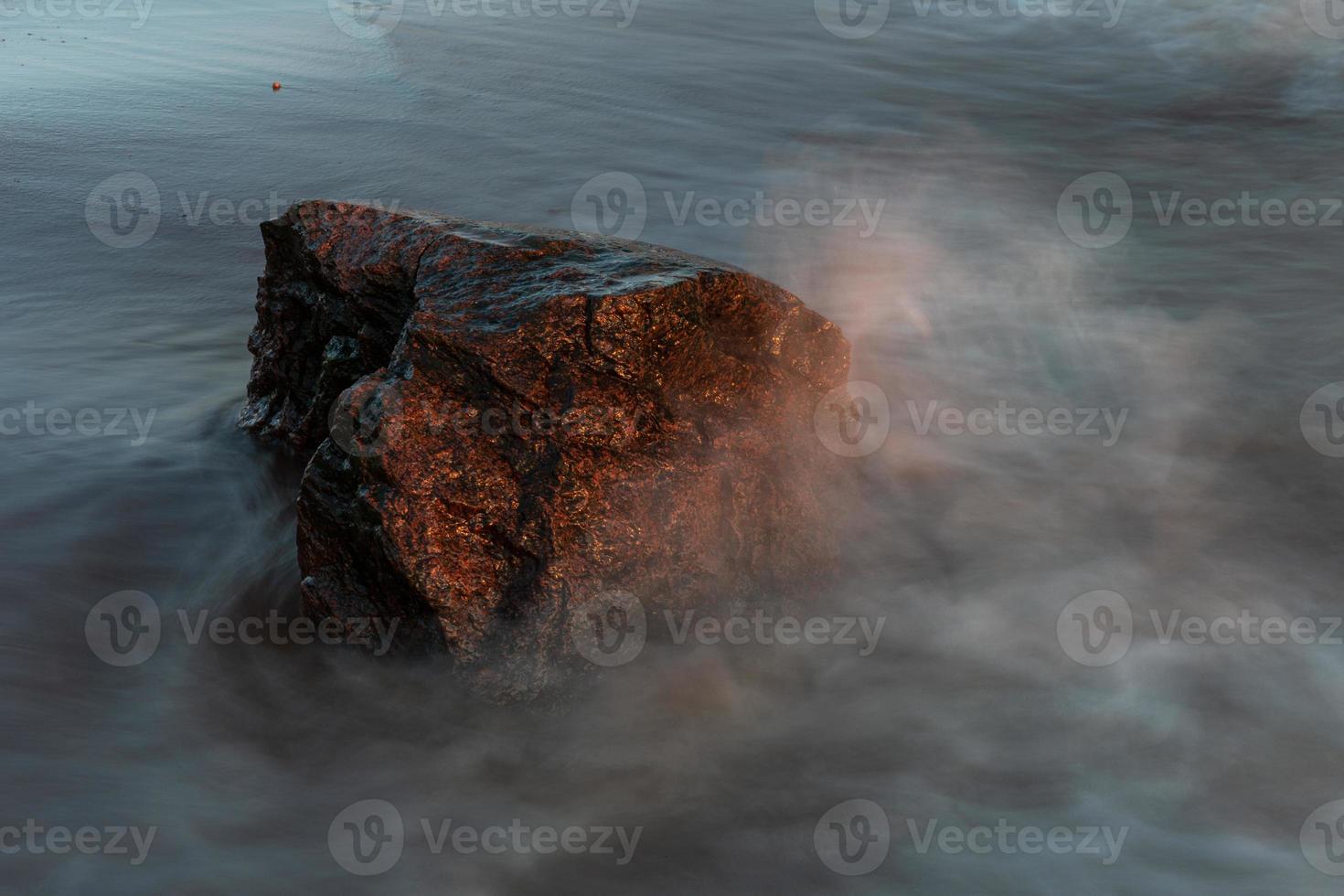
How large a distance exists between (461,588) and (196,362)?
3347mm

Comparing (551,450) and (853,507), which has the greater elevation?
(551,450)

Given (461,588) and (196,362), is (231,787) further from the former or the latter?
(196,362)

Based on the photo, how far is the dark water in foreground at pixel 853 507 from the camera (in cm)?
351

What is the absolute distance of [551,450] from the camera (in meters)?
3.67

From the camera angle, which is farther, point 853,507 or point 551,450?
point 853,507

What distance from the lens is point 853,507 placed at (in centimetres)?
484

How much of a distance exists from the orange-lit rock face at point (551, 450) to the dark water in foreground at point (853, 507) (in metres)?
0.32

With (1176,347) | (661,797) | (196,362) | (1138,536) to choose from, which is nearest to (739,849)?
(661,797)

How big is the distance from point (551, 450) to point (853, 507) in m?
1.69

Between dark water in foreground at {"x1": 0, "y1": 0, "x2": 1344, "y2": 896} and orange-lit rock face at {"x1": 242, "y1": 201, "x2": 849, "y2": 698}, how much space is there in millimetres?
320

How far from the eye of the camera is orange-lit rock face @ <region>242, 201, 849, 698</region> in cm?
360

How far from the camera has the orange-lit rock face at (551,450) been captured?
11.8 ft

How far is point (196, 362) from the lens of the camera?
6121 mm

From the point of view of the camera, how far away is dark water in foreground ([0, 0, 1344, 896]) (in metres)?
3.51
